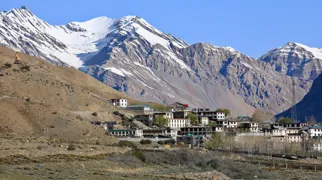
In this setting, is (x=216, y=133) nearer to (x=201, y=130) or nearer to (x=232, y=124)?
(x=201, y=130)

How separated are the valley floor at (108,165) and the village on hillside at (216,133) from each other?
39769 millimetres

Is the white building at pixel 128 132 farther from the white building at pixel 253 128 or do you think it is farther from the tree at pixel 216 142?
the white building at pixel 253 128

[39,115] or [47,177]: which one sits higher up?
[39,115]

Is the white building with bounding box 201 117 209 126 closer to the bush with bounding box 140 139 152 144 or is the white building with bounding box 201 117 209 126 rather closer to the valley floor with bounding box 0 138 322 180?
the bush with bounding box 140 139 152 144

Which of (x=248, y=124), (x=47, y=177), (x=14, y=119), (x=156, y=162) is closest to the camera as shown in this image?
(x=47, y=177)

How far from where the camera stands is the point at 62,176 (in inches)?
2231

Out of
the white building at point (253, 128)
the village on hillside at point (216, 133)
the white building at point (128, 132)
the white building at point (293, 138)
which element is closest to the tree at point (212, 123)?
the village on hillside at point (216, 133)

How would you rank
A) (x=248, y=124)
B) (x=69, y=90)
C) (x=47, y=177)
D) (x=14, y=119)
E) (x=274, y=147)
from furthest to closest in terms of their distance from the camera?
(x=248, y=124) → (x=69, y=90) → (x=274, y=147) → (x=14, y=119) → (x=47, y=177)

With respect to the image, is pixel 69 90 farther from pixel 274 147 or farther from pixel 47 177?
pixel 47 177

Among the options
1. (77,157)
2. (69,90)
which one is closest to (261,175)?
(77,157)

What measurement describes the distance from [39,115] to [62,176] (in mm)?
62099

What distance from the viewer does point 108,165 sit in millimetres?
74125

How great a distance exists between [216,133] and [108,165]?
285 feet

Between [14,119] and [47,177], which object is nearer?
[47,177]
